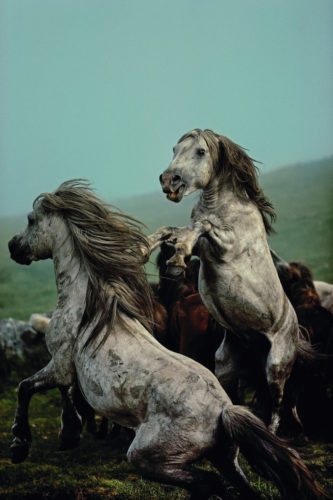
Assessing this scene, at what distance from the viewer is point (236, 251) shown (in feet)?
14.7

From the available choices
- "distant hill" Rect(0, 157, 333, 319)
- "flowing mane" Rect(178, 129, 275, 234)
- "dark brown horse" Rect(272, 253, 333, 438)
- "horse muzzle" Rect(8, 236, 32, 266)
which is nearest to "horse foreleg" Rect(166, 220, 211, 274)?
"flowing mane" Rect(178, 129, 275, 234)

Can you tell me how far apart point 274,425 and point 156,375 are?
5.46 ft

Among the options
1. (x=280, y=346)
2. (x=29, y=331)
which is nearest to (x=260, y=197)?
(x=280, y=346)

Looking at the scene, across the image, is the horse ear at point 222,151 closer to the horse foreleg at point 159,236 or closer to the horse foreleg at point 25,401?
the horse foreleg at point 159,236

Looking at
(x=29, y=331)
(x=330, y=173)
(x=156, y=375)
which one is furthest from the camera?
(x=330, y=173)

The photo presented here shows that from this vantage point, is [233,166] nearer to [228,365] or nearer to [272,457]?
[228,365]

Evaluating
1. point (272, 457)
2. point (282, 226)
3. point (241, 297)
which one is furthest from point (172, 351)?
point (282, 226)

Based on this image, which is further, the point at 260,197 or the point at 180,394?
the point at 260,197

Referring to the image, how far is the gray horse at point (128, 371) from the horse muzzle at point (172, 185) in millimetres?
348

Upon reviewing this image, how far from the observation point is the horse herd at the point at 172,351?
10.7 feet

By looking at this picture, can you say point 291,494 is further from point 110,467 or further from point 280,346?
point 110,467

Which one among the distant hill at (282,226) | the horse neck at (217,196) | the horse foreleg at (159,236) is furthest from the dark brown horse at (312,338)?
the distant hill at (282,226)

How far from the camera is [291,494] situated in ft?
10.3

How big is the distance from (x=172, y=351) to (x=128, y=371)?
40.6 inches
